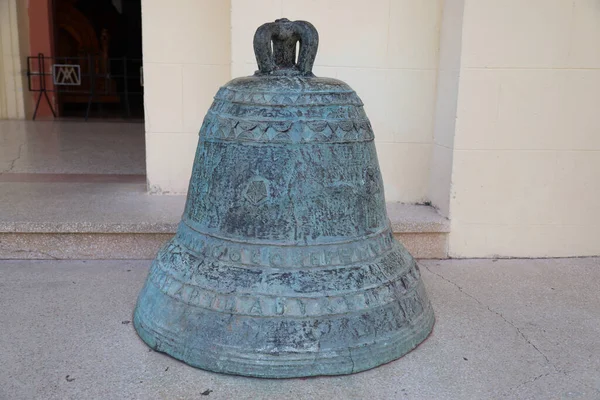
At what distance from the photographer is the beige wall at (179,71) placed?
3.42 m

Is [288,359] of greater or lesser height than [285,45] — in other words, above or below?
below

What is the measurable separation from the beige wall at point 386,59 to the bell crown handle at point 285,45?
1.06 meters

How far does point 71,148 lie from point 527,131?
4.08 m

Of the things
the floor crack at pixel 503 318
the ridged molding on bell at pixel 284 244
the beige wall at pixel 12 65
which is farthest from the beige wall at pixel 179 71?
the beige wall at pixel 12 65

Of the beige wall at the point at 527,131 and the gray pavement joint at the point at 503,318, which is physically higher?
the beige wall at the point at 527,131

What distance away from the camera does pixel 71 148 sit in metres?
5.36

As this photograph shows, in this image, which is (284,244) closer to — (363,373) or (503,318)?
(363,373)

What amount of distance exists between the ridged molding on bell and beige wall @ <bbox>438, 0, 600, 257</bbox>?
1154 mm

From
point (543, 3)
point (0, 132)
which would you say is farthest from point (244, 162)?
point (0, 132)

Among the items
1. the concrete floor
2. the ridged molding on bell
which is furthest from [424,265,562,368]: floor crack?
the concrete floor

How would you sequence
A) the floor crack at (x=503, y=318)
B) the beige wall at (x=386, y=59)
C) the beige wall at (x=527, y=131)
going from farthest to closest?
the beige wall at (x=386, y=59) < the beige wall at (x=527, y=131) < the floor crack at (x=503, y=318)

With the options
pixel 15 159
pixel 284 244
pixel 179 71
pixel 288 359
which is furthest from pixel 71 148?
pixel 288 359

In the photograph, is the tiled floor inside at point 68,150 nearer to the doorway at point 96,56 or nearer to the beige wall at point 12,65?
the beige wall at point 12,65

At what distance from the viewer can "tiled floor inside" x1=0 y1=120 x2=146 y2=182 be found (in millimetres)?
4258
